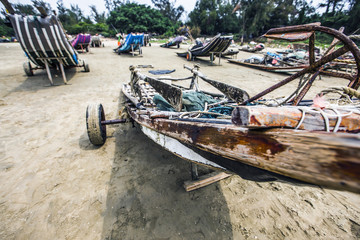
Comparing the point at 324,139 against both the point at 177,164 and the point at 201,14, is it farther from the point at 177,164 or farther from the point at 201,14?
the point at 201,14

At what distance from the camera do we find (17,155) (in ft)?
8.02

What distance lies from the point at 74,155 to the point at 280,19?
160 ft

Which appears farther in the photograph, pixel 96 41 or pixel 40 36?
pixel 96 41

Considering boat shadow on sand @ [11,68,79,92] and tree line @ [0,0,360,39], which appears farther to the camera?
tree line @ [0,0,360,39]

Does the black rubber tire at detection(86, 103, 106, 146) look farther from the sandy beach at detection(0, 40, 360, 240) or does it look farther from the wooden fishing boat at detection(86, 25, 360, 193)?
the wooden fishing boat at detection(86, 25, 360, 193)

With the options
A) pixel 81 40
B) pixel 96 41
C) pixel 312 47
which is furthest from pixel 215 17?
pixel 312 47

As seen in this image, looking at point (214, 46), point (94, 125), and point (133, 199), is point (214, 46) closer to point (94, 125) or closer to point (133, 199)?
point (94, 125)

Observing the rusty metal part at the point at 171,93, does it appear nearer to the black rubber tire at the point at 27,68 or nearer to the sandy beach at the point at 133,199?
the sandy beach at the point at 133,199

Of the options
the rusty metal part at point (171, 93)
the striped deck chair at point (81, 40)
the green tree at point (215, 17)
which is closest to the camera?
the rusty metal part at point (171, 93)

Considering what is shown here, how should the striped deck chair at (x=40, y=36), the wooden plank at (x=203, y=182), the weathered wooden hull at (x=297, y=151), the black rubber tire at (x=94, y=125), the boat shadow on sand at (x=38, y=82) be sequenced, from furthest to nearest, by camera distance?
the boat shadow on sand at (x=38, y=82), the striped deck chair at (x=40, y=36), the black rubber tire at (x=94, y=125), the wooden plank at (x=203, y=182), the weathered wooden hull at (x=297, y=151)

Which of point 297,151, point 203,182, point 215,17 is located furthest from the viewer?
point 215,17

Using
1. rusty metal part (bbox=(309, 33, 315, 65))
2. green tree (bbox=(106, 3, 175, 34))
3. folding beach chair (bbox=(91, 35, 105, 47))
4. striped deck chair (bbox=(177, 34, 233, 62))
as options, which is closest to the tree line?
green tree (bbox=(106, 3, 175, 34))

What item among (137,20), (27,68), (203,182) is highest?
(137,20)

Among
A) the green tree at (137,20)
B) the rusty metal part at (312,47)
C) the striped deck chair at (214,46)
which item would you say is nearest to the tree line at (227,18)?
the green tree at (137,20)
